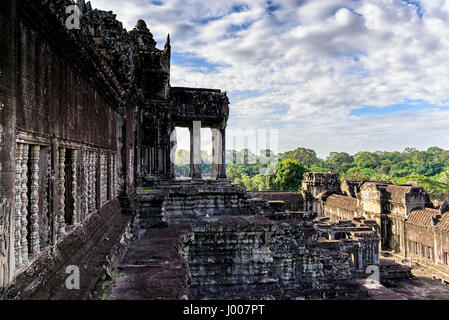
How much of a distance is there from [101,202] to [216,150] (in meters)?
9.10

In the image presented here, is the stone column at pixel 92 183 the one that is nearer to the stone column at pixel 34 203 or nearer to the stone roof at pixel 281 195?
the stone column at pixel 34 203

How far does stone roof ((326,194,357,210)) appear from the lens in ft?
95.8

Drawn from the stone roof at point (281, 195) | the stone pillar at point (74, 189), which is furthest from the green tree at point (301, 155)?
the stone pillar at point (74, 189)

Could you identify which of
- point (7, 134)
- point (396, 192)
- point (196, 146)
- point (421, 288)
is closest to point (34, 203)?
point (7, 134)

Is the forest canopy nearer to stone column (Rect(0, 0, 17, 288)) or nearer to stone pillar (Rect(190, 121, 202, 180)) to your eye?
stone pillar (Rect(190, 121, 202, 180))

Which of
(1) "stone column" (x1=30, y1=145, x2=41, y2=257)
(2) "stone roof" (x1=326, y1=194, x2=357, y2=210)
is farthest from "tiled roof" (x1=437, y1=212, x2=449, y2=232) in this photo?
(1) "stone column" (x1=30, y1=145, x2=41, y2=257)

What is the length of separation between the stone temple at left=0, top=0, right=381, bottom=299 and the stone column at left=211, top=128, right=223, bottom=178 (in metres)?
3.56

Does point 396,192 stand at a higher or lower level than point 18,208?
lower

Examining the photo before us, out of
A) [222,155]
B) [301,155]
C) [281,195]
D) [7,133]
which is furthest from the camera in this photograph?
[301,155]

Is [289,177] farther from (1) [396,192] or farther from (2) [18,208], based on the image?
(2) [18,208]

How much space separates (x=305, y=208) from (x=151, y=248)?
32.4 metres

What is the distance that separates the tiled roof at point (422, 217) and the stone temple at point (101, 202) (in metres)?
16.3

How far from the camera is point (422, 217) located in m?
21.6
